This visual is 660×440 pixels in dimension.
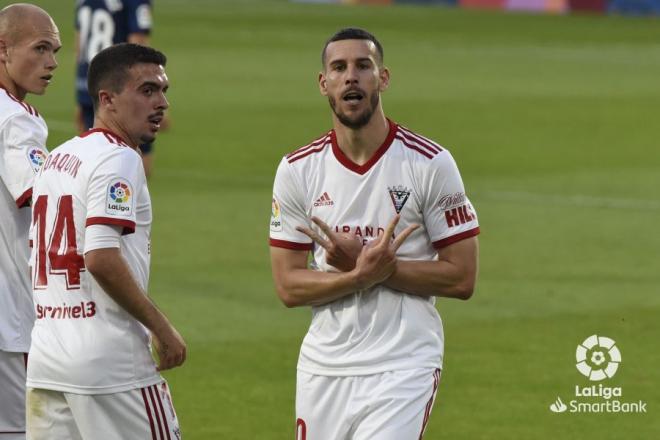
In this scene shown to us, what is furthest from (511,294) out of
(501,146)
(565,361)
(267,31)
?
(267,31)

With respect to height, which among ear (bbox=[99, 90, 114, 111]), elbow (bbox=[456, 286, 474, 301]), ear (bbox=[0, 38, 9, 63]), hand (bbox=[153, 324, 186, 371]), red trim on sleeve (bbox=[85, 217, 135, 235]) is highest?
ear (bbox=[0, 38, 9, 63])

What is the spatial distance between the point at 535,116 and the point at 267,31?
21.8 metres

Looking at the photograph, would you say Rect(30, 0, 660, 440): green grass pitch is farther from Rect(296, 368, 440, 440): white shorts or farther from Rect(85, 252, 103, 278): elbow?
Rect(85, 252, 103, 278): elbow

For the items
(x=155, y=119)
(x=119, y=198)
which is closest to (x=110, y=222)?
(x=119, y=198)

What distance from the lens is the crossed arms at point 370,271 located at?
6242mm

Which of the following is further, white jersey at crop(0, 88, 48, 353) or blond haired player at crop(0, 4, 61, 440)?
blond haired player at crop(0, 4, 61, 440)

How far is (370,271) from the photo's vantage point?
6.23 metres

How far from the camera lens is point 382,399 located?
20.8 feet

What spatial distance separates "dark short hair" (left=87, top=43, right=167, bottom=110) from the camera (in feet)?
20.4

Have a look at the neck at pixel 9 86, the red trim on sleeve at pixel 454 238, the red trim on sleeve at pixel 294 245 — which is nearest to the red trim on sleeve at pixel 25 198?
the neck at pixel 9 86

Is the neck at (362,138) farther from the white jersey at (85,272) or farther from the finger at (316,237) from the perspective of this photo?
the white jersey at (85,272)

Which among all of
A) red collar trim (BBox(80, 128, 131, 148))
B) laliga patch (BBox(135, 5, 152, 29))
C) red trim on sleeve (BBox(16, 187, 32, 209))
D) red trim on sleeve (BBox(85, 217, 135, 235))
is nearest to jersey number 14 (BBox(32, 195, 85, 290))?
red trim on sleeve (BBox(85, 217, 135, 235))

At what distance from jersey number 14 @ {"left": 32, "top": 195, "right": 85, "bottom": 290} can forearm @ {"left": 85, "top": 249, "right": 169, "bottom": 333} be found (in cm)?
15

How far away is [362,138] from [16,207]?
166 centimetres
